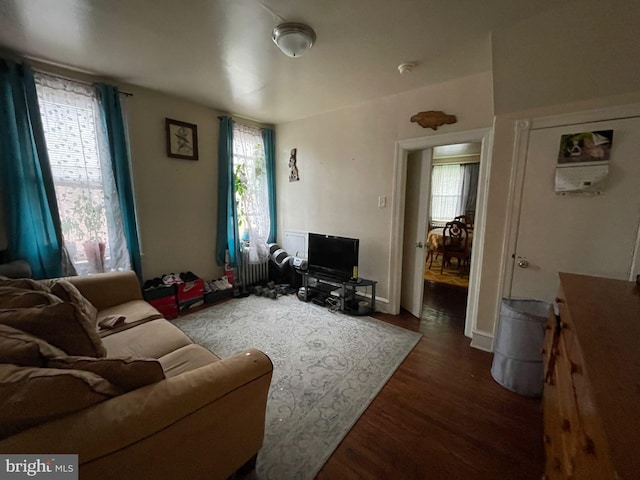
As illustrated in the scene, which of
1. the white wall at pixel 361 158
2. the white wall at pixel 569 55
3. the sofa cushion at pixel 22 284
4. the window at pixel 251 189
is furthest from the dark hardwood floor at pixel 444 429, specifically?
the window at pixel 251 189

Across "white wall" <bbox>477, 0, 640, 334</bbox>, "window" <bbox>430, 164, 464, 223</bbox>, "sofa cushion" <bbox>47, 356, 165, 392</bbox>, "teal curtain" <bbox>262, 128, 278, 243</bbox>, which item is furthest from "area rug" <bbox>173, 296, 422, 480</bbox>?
"window" <bbox>430, 164, 464, 223</bbox>

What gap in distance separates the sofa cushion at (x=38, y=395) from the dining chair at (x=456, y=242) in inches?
192

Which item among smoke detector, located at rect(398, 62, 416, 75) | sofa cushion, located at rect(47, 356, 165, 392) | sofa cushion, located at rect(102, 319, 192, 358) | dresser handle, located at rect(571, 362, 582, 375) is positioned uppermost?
smoke detector, located at rect(398, 62, 416, 75)

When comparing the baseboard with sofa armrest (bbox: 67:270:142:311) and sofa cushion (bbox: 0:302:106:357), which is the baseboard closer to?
sofa cushion (bbox: 0:302:106:357)

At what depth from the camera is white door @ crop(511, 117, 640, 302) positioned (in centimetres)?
174

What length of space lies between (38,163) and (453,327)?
4.17 meters

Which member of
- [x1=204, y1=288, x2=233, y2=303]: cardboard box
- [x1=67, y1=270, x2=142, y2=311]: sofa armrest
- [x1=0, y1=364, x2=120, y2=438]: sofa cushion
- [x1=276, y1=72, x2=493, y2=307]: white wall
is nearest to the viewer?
[x1=0, y1=364, x2=120, y2=438]: sofa cushion

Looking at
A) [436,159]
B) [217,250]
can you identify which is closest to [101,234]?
[217,250]

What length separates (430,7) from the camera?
152 cm

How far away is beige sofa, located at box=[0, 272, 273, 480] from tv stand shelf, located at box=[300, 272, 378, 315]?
Result: 6.57ft

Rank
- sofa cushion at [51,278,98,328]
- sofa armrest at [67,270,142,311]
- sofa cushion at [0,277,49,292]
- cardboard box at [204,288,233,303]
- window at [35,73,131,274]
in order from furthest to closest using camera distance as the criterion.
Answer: cardboard box at [204,288,233,303] → window at [35,73,131,274] → sofa armrest at [67,270,142,311] → sofa cushion at [51,278,98,328] → sofa cushion at [0,277,49,292]

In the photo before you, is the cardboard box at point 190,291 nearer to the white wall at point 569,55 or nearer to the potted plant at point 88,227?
the potted plant at point 88,227

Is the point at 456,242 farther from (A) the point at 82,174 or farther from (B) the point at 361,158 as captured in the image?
(A) the point at 82,174

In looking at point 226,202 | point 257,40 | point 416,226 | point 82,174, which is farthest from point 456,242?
point 82,174
